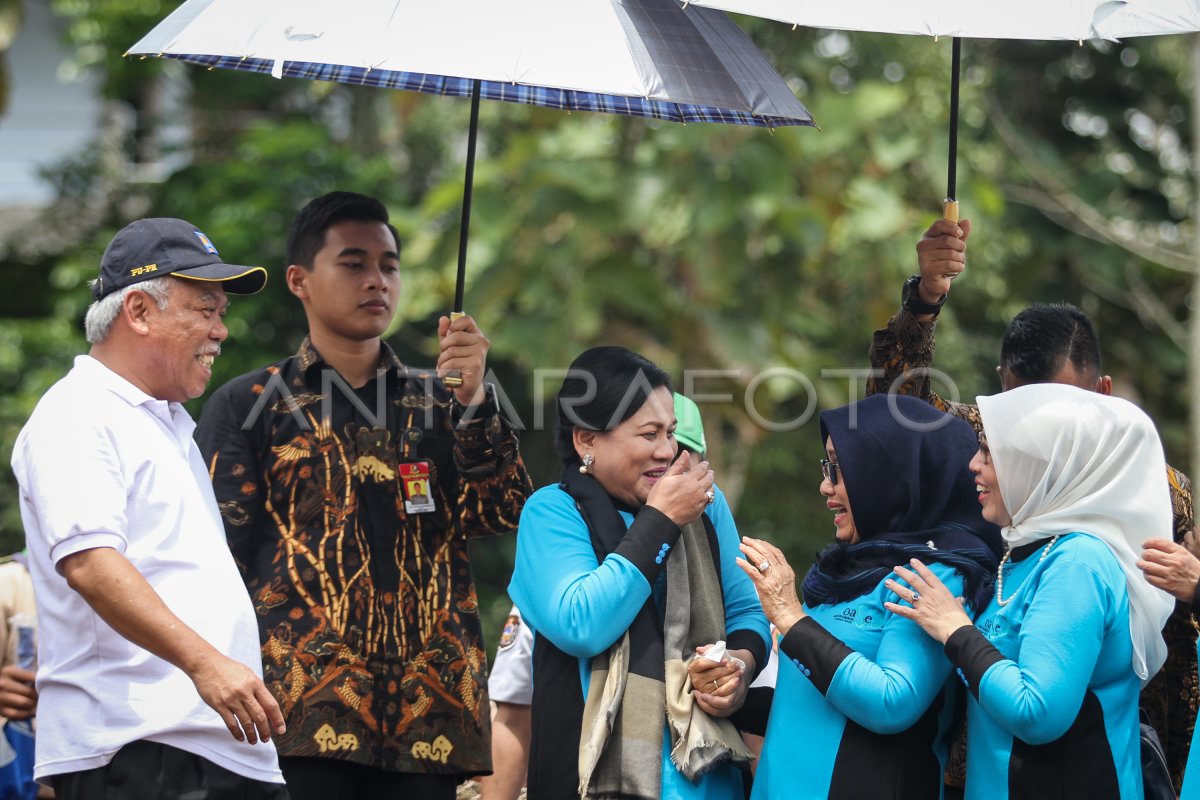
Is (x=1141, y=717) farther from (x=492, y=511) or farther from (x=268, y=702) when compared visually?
(x=268, y=702)

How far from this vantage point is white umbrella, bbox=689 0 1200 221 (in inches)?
123

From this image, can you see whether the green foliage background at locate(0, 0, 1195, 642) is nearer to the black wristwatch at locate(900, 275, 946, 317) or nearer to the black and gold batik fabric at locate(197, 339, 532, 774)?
the black wristwatch at locate(900, 275, 946, 317)

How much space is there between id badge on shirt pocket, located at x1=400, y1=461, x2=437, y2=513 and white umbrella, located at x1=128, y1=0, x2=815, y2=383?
1.09 metres

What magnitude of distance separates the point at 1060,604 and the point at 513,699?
1.74 metres

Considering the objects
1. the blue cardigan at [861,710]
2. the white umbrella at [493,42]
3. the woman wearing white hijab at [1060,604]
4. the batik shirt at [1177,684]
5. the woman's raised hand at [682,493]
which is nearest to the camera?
the woman wearing white hijab at [1060,604]

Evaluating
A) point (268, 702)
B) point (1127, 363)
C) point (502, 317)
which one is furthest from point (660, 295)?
point (268, 702)

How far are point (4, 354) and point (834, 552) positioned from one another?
31.4 ft

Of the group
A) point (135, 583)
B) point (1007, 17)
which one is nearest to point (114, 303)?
point (135, 583)

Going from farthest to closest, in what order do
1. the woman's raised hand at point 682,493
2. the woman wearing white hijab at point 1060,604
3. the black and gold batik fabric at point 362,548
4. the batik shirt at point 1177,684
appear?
the batik shirt at point 1177,684 → the black and gold batik fabric at point 362,548 → the woman's raised hand at point 682,493 → the woman wearing white hijab at point 1060,604

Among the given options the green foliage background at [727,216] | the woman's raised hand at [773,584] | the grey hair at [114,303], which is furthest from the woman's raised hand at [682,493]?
the green foliage background at [727,216]

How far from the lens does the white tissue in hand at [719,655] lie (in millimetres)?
3141

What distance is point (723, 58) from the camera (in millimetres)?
3518

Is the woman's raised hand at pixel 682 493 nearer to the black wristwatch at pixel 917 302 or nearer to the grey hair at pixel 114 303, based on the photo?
the black wristwatch at pixel 917 302

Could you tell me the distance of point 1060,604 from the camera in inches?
112
